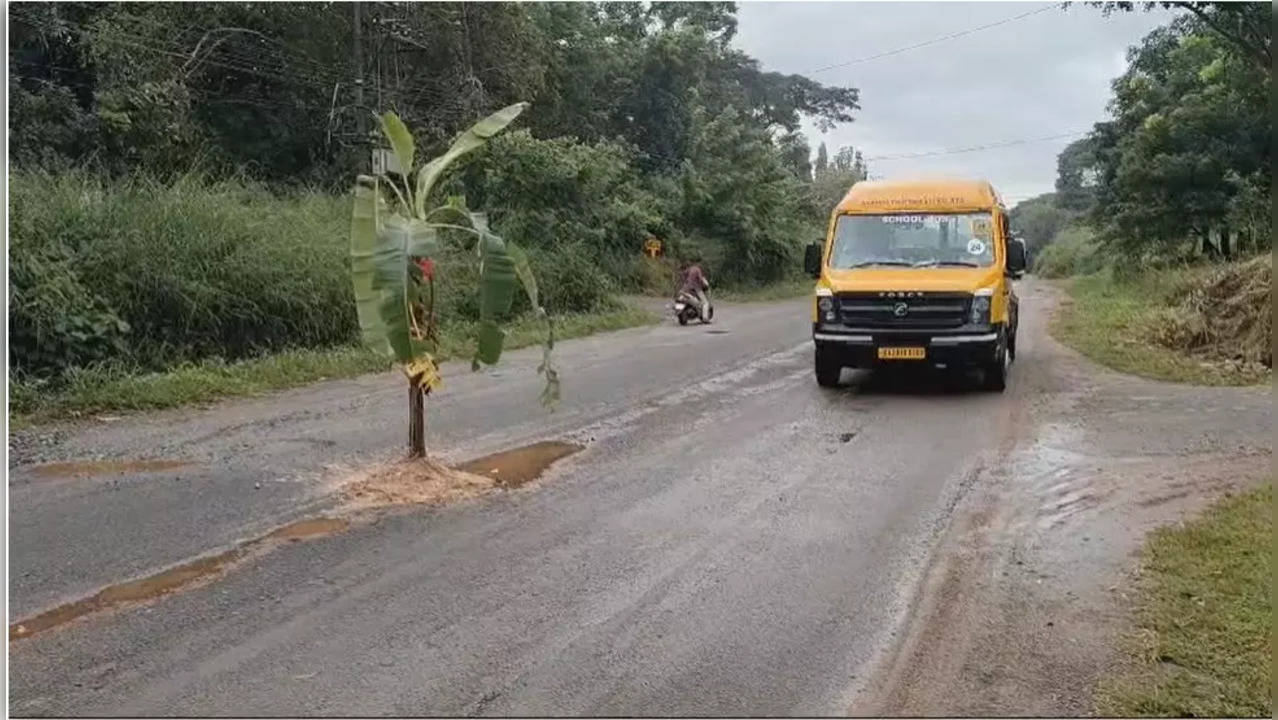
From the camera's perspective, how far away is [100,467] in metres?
7.96

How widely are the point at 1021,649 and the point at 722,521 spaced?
243 centimetres

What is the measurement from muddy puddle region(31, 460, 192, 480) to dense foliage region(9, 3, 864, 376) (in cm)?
336

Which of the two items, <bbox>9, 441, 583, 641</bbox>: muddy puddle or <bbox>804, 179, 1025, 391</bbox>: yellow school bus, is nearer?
<bbox>9, 441, 583, 641</bbox>: muddy puddle

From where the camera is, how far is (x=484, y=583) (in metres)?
5.49

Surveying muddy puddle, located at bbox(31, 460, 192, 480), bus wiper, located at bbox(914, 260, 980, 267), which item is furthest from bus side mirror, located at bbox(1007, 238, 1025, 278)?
muddy puddle, located at bbox(31, 460, 192, 480)

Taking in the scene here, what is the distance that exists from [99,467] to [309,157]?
73.1 feet

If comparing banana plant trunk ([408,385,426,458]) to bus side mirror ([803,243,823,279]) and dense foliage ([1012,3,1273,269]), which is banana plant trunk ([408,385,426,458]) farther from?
dense foliage ([1012,3,1273,269])

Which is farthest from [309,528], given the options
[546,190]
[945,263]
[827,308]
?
[546,190]

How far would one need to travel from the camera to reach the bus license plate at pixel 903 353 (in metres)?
11.5

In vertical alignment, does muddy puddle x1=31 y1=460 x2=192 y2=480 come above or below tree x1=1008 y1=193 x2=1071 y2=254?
below

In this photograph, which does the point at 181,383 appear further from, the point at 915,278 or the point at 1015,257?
the point at 1015,257

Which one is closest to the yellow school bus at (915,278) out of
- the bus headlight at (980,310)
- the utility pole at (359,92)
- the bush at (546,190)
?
the bus headlight at (980,310)

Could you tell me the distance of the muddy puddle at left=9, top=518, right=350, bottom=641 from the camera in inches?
191

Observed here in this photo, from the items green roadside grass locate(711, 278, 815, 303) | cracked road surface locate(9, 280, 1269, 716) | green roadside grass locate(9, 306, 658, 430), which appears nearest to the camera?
cracked road surface locate(9, 280, 1269, 716)
